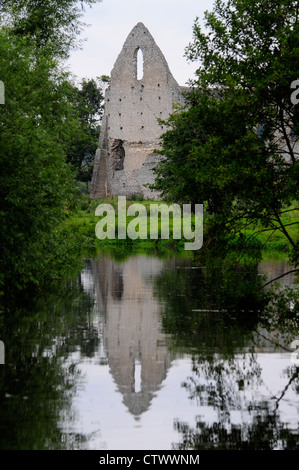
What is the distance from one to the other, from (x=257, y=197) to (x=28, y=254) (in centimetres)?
469

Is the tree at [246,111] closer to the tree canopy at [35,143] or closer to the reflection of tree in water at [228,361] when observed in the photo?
the reflection of tree in water at [228,361]

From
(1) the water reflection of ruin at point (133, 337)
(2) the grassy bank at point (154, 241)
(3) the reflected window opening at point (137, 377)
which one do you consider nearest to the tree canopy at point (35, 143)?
(1) the water reflection of ruin at point (133, 337)

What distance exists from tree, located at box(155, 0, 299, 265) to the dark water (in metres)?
2.04

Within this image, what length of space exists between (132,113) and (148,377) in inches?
2535

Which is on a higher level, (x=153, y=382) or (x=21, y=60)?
(x=21, y=60)

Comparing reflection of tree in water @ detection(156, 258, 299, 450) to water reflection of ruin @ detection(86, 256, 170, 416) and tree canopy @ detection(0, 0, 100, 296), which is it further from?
tree canopy @ detection(0, 0, 100, 296)

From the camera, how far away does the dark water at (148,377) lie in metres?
6.78

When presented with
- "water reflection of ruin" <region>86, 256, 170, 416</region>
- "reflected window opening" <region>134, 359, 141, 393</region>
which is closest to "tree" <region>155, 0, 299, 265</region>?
"water reflection of ruin" <region>86, 256, 170, 416</region>

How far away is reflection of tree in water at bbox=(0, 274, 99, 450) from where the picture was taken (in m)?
6.75

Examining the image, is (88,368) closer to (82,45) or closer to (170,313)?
(170,313)
